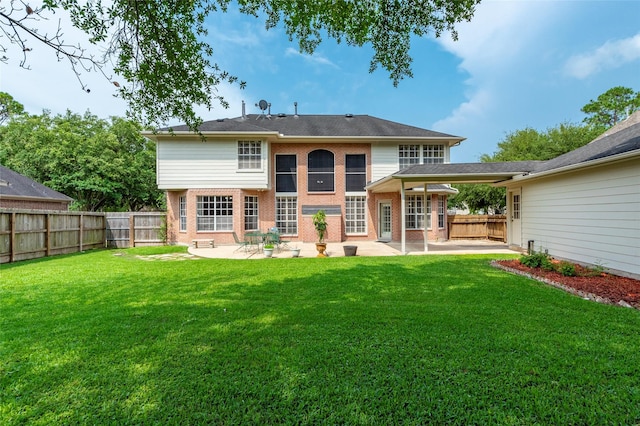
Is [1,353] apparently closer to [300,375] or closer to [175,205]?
[300,375]

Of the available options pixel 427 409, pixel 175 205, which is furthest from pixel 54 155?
pixel 427 409

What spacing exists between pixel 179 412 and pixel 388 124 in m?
18.3

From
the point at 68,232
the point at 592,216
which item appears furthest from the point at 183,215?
the point at 592,216

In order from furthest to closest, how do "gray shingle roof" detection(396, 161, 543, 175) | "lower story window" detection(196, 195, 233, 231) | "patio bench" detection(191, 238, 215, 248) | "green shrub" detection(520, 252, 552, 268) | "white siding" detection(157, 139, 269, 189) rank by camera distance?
"lower story window" detection(196, 195, 233, 231)
"white siding" detection(157, 139, 269, 189)
"patio bench" detection(191, 238, 215, 248)
"gray shingle roof" detection(396, 161, 543, 175)
"green shrub" detection(520, 252, 552, 268)

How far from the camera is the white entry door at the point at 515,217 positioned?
12406 mm

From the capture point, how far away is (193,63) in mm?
4945

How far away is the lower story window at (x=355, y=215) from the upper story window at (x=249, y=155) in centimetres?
545

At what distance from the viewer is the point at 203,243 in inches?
587

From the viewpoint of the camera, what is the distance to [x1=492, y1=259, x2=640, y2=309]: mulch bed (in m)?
5.28

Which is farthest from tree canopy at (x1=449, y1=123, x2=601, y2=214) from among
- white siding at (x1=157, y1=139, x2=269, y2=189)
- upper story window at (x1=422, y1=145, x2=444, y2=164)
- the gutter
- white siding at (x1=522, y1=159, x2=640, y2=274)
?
white siding at (x1=157, y1=139, x2=269, y2=189)

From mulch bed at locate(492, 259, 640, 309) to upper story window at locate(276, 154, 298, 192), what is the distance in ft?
37.6

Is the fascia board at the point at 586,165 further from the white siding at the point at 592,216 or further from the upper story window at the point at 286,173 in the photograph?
the upper story window at the point at 286,173

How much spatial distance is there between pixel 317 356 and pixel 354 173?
573 inches

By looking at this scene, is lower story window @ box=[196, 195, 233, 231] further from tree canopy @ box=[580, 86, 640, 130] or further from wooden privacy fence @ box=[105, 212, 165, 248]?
tree canopy @ box=[580, 86, 640, 130]
